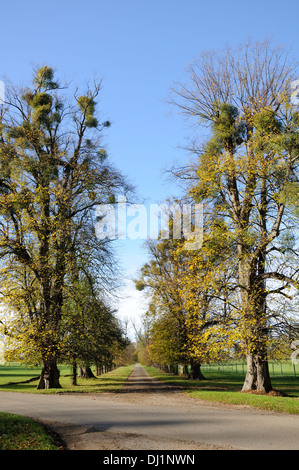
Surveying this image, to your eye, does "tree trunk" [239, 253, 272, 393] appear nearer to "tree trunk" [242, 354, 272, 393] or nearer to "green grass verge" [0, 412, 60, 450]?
"tree trunk" [242, 354, 272, 393]

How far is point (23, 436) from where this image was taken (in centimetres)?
737

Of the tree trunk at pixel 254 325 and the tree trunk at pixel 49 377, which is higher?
the tree trunk at pixel 254 325

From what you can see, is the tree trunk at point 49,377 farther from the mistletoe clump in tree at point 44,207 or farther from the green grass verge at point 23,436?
the green grass verge at point 23,436

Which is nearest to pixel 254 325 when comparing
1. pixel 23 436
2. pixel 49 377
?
pixel 23 436

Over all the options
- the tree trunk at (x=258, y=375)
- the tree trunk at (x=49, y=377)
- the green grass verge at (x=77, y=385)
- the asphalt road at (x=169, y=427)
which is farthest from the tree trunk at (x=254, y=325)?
the tree trunk at (x=49, y=377)

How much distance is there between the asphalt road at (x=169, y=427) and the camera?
668 centimetres

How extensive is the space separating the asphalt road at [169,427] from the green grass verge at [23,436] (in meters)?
0.44

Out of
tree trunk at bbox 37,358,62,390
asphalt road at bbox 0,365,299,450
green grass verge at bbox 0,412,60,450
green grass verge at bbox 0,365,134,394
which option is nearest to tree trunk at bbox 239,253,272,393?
asphalt road at bbox 0,365,299,450

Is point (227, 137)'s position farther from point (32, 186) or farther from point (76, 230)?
point (32, 186)

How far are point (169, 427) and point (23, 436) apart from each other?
3001 millimetres

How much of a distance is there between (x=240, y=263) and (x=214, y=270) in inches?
61.3
